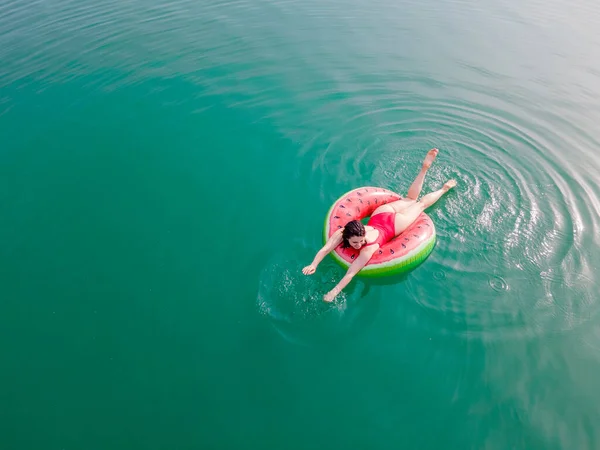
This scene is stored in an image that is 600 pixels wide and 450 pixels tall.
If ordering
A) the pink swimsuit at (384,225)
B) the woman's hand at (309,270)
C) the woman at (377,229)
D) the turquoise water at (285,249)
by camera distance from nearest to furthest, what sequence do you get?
1. the turquoise water at (285,249)
2. the woman at (377,229)
3. the woman's hand at (309,270)
4. the pink swimsuit at (384,225)

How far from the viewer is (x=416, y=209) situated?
5863mm

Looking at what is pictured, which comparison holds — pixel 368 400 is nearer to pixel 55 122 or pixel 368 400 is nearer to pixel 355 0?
pixel 55 122

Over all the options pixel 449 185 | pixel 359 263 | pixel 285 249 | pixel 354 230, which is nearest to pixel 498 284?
pixel 449 185

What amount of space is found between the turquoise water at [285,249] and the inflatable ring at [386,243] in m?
0.31

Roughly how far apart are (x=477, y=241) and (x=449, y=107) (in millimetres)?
3882

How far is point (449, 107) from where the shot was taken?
833cm

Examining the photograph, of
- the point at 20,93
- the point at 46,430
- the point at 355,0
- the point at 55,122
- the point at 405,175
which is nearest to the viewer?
the point at 46,430

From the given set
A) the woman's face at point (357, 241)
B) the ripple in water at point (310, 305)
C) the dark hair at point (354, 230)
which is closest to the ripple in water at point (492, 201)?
the ripple in water at point (310, 305)

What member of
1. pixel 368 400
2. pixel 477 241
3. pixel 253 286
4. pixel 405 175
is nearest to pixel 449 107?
pixel 405 175

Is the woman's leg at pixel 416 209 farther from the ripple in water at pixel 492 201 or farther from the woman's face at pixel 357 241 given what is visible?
the woman's face at pixel 357 241

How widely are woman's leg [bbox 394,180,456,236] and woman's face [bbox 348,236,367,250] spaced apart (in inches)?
39.0

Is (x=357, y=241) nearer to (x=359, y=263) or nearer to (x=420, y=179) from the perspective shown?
(x=359, y=263)

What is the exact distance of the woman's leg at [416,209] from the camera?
18.5 ft

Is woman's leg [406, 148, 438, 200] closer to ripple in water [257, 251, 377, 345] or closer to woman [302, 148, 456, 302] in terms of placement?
woman [302, 148, 456, 302]
